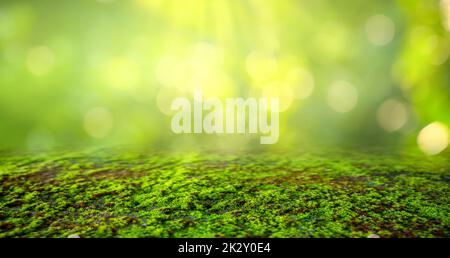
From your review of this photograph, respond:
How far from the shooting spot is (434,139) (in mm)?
5020

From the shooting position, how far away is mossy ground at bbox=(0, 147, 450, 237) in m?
1.84

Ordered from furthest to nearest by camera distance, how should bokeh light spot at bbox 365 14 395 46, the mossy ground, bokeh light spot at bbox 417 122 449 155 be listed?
bokeh light spot at bbox 365 14 395 46 < bokeh light spot at bbox 417 122 449 155 < the mossy ground

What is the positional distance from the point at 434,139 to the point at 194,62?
219 inches

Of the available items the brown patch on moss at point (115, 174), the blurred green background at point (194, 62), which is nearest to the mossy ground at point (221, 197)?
the brown patch on moss at point (115, 174)

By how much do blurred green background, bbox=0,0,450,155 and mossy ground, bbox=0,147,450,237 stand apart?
11.0 ft

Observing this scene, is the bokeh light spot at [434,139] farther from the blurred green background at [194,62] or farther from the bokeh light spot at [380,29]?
the bokeh light spot at [380,29]

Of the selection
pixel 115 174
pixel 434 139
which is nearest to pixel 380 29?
pixel 434 139

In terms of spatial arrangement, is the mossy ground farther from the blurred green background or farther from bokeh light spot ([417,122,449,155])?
the blurred green background

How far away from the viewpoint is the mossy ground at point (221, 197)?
72.4 inches

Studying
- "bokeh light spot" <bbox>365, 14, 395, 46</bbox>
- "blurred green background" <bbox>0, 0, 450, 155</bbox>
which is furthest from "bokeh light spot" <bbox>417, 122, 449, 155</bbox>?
"bokeh light spot" <bbox>365, 14, 395, 46</bbox>

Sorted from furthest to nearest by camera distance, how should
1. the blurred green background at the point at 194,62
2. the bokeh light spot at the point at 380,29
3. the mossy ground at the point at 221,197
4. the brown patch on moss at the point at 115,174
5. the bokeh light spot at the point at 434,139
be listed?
the bokeh light spot at the point at 380,29 → the blurred green background at the point at 194,62 → the bokeh light spot at the point at 434,139 → the brown patch on moss at the point at 115,174 → the mossy ground at the point at 221,197

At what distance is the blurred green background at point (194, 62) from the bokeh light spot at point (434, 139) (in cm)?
91
